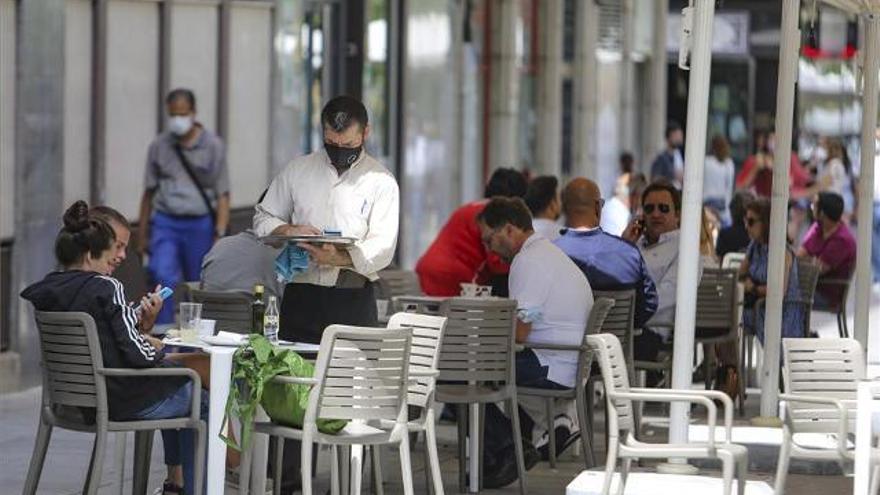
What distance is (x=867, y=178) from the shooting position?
13.9m

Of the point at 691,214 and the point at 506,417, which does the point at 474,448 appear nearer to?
the point at 506,417

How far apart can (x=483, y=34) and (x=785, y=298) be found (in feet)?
45.7

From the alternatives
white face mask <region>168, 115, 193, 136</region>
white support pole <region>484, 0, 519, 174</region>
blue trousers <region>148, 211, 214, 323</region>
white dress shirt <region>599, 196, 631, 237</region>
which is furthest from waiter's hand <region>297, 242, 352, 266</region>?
white support pole <region>484, 0, 519, 174</region>

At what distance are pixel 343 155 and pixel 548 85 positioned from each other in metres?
21.0

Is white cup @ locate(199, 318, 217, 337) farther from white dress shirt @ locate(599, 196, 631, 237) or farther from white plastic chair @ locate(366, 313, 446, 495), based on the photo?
white dress shirt @ locate(599, 196, 631, 237)

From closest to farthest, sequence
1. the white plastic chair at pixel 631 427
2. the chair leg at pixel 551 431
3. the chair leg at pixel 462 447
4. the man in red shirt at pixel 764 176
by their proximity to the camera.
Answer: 1. the white plastic chair at pixel 631 427
2. the chair leg at pixel 462 447
3. the chair leg at pixel 551 431
4. the man in red shirt at pixel 764 176

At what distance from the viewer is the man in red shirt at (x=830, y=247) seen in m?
17.0

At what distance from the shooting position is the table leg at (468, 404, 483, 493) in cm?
1103

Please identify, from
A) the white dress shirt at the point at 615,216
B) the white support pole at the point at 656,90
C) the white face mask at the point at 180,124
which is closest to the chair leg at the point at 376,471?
the white face mask at the point at 180,124

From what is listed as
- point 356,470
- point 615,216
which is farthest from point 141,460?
point 615,216

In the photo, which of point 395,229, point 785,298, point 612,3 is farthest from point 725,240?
point 612,3

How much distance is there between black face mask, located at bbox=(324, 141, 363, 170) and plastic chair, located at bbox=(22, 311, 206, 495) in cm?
139

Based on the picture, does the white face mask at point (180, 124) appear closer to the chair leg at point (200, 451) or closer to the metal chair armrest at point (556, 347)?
the metal chair armrest at point (556, 347)

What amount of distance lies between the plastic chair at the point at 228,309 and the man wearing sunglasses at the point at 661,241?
2962 mm
